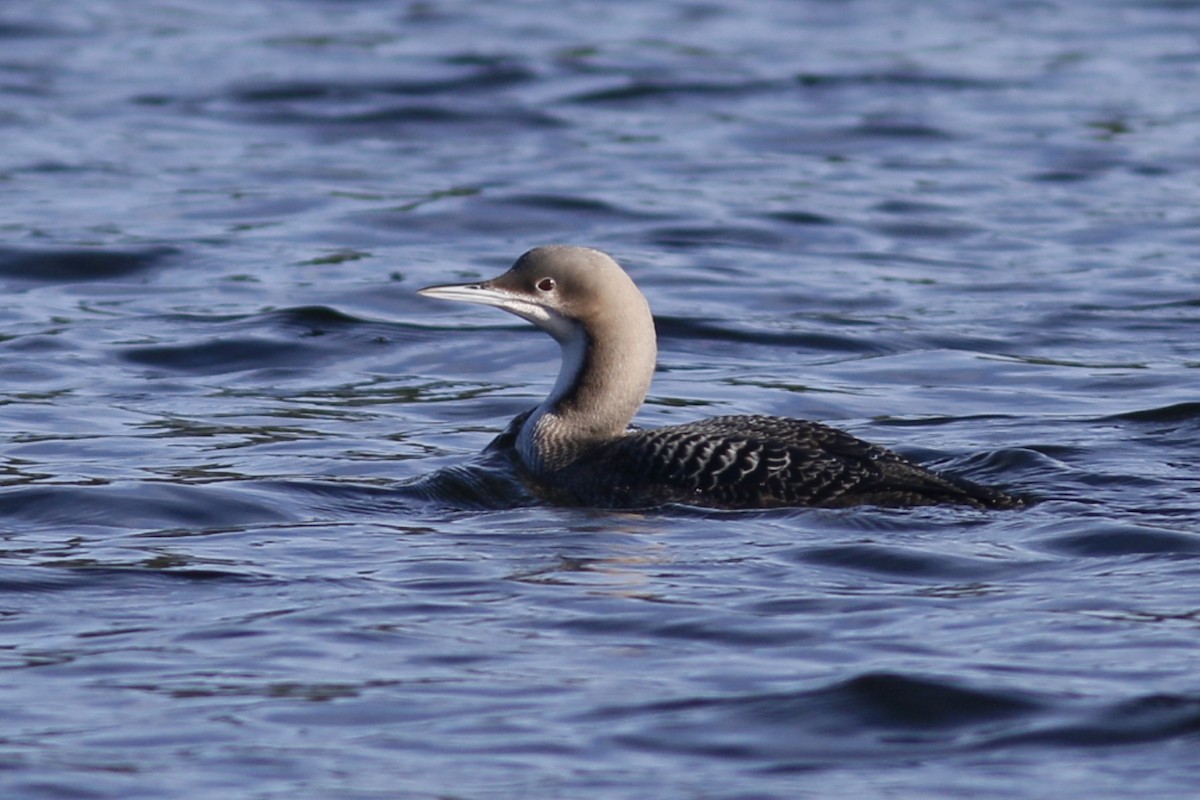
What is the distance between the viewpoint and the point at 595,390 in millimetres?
7258

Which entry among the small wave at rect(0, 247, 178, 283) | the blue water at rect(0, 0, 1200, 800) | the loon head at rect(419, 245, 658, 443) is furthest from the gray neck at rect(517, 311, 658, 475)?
the small wave at rect(0, 247, 178, 283)

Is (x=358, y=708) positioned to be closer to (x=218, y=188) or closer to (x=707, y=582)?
(x=707, y=582)

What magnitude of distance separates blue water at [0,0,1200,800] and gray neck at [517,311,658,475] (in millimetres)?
270

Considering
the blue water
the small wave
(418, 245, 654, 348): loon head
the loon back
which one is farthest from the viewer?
the small wave

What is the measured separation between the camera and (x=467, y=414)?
27.9ft

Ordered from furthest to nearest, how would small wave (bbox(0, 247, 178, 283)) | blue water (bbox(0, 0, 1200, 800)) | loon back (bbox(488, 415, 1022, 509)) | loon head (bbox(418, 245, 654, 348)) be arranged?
small wave (bbox(0, 247, 178, 283)), loon head (bbox(418, 245, 654, 348)), loon back (bbox(488, 415, 1022, 509)), blue water (bbox(0, 0, 1200, 800))

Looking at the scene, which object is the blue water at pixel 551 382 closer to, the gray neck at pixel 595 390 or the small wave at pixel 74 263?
the small wave at pixel 74 263

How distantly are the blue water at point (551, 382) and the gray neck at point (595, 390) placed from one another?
270 mm

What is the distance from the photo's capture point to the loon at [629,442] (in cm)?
652

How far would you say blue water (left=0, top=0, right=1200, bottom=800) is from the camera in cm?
471

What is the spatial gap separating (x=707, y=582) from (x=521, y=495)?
1.36 meters

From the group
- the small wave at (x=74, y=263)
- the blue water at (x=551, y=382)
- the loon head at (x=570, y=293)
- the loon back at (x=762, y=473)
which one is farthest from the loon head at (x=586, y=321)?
the small wave at (x=74, y=263)

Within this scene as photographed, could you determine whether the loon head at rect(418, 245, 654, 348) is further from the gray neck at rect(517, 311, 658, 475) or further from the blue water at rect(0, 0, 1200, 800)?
the blue water at rect(0, 0, 1200, 800)

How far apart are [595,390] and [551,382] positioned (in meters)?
1.89
